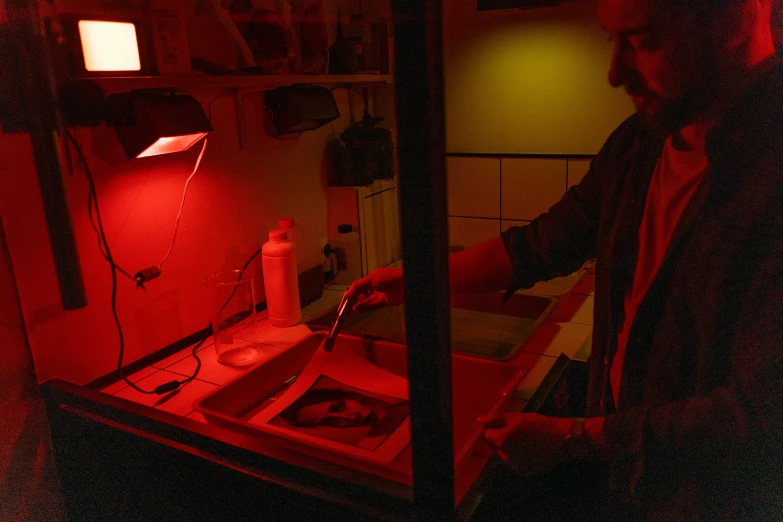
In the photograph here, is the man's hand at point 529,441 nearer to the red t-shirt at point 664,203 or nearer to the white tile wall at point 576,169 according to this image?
the red t-shirt at point 664,203

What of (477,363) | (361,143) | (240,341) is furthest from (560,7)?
(240,341)

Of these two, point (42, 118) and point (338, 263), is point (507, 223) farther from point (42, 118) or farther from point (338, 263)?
point (42, 118)

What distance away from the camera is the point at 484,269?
4.11ft

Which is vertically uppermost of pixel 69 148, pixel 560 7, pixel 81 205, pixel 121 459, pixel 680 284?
pixel 560 7

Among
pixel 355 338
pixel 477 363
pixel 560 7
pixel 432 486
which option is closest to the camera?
pixel 432 486

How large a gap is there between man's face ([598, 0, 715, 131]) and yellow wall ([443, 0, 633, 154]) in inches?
37.9

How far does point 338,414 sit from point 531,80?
1282 mm

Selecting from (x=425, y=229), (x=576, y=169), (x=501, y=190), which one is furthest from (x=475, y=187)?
(x=425, y=229)

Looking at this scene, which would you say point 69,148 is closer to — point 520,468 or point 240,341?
point 240,341

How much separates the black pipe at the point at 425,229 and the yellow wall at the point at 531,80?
1352 millimetres

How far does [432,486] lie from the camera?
67 centimetres

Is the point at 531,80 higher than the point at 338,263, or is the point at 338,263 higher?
the point at 531,80

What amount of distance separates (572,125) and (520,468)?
1.32 meters

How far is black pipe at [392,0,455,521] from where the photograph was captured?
0.52 meters
